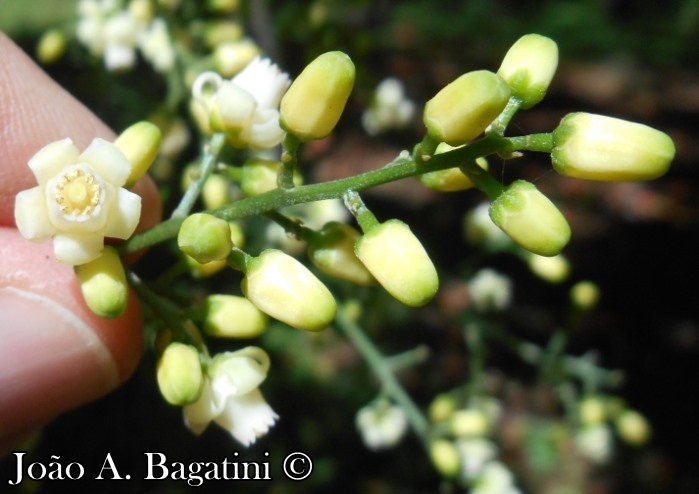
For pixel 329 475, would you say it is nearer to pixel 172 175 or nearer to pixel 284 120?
pixel 172 175

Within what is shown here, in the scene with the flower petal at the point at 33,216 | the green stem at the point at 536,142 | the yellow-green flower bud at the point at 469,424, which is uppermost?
the green stem at the point at 536,142

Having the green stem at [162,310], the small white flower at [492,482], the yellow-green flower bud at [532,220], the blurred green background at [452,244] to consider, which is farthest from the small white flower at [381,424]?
the yellow-green flower bud at [532,220]

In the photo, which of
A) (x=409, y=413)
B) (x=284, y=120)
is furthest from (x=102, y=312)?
(x=409, y=413)

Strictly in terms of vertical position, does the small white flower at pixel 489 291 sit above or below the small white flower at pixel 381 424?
above

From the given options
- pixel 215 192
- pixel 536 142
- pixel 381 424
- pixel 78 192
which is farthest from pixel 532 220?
pixel 381 424

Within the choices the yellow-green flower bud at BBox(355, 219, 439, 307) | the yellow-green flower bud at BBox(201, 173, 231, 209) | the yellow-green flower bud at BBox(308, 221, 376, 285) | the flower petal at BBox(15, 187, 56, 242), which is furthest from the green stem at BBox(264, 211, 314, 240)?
the yellow-green flower bud at BBox(201, 173, 231, 209)

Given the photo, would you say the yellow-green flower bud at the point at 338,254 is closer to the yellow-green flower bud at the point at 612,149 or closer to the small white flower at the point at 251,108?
the small white flower at the point at 251,108

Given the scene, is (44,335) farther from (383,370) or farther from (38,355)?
(383,370)

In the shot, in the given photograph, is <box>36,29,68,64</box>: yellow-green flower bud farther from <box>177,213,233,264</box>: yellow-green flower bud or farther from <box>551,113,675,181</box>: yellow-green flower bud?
<box>551,113,675,181</box>: yellow-green flower bud
